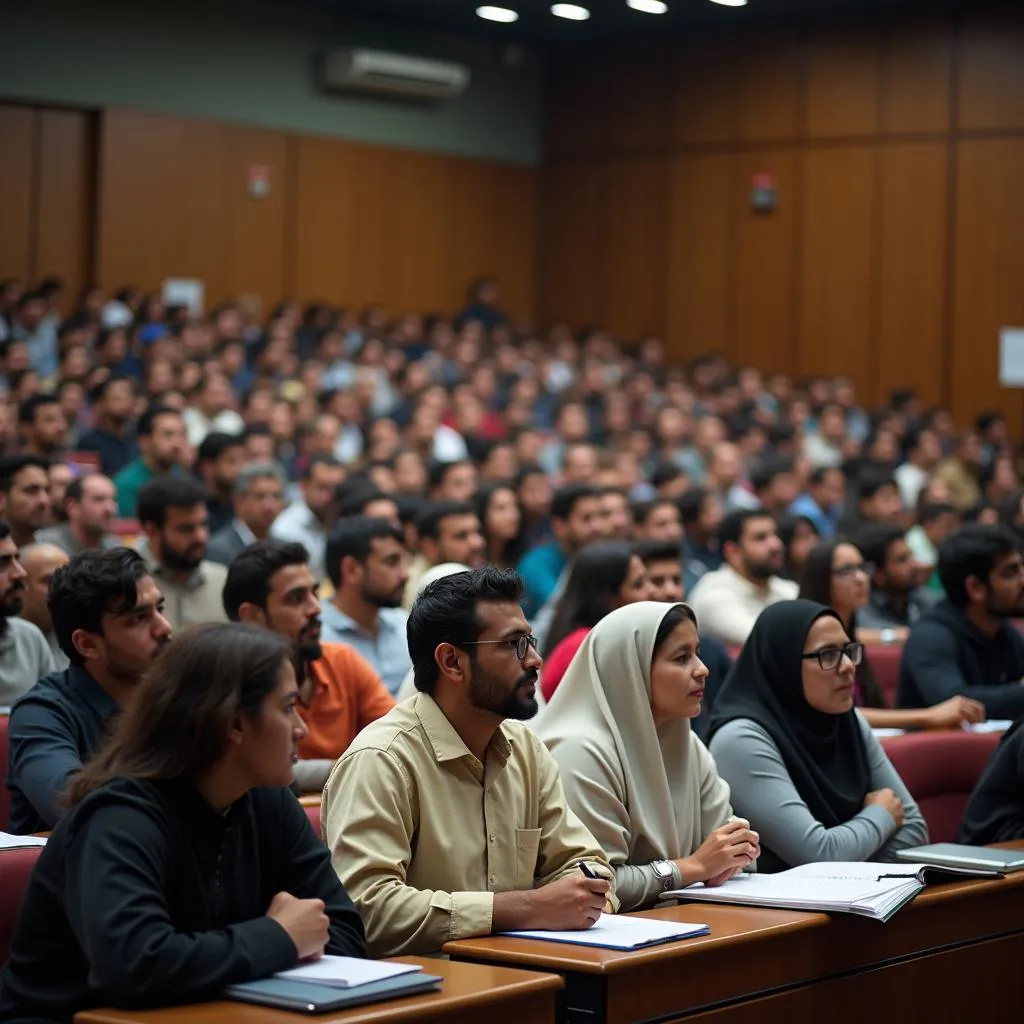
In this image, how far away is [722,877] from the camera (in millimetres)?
3266

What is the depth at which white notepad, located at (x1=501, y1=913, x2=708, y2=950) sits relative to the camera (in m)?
2.63

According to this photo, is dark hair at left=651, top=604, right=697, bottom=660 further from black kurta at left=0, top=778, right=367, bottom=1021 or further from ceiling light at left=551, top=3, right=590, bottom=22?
ceiling light at left=551, top=3, right=590, bottom=22

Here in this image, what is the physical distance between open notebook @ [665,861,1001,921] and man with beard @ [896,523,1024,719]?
1967 mm

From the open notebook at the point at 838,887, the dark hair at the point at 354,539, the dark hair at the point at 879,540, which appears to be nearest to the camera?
the open notebook at the point at 838,887

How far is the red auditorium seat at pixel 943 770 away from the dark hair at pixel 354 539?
1723 millimetres

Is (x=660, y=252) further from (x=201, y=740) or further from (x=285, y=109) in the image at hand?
(x=201, y=740)

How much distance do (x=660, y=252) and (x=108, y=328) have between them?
22.4ft

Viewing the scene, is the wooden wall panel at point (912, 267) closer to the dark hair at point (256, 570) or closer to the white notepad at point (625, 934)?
the dark hair at point (256, 570)

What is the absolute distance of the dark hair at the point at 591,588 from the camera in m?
5.02

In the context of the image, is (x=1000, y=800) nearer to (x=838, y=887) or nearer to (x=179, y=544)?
(x=838, y=887)

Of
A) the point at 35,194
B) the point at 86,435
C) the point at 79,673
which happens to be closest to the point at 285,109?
the point at 35,194

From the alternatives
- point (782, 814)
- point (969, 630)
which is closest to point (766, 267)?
point (969, 630)

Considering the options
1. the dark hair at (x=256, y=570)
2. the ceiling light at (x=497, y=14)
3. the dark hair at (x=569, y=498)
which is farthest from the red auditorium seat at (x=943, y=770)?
the ceiling light at (x=497, y=14)

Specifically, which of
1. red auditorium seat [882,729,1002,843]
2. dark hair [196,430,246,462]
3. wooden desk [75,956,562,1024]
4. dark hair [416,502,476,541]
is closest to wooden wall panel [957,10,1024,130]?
dark hair [196,430,246,462]
